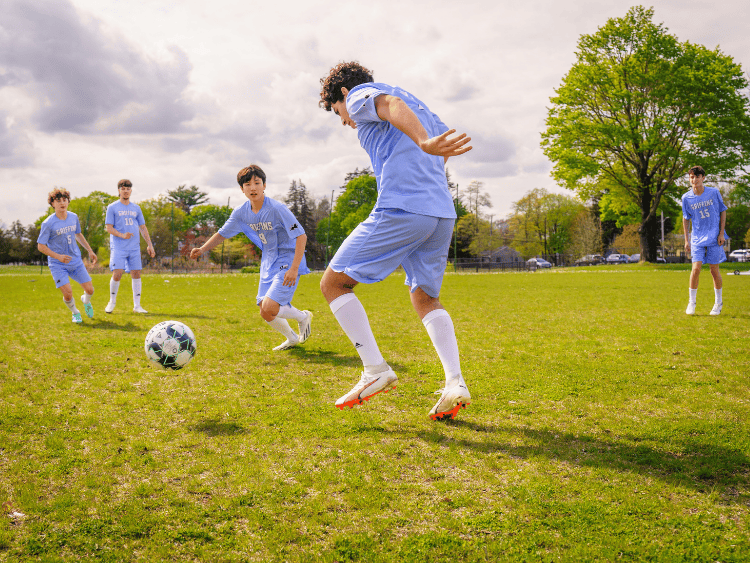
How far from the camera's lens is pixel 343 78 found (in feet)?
12.1

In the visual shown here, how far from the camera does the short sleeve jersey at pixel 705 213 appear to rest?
9281 mm

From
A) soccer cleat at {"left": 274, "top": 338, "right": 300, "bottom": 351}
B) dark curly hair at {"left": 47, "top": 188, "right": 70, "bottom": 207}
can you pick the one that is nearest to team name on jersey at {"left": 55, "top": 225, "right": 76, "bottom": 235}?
dark curly hair at {"left": 47, "top": 188, "right": 70, "bottom": 207}

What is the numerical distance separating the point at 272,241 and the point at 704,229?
7.86 m

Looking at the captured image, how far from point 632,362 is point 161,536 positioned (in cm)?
487

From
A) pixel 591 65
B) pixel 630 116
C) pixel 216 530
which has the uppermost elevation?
pixel 591 65

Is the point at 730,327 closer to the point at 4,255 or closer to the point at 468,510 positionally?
the point at 468,510

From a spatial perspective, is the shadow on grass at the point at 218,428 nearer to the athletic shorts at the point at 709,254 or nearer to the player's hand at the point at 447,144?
the player's hand at the point at 447,144

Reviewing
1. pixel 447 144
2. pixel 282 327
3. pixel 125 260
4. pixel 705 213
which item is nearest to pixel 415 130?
pixel 447 144

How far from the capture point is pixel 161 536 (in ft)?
7.25

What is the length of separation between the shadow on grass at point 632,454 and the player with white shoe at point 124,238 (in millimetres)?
8881

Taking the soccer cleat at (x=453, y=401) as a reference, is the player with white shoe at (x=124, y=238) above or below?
above

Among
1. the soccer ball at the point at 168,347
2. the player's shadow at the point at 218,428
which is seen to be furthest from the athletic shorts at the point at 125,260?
the player's shadow at the point at 218,428

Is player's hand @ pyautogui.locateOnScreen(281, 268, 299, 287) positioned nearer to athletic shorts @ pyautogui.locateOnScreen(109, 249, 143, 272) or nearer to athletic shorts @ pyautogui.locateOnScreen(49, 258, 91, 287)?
athletic shorts @ pyautogui.locateOnScreen(49, 258, 91, 287)

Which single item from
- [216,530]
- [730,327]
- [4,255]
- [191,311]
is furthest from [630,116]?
[4,255]
